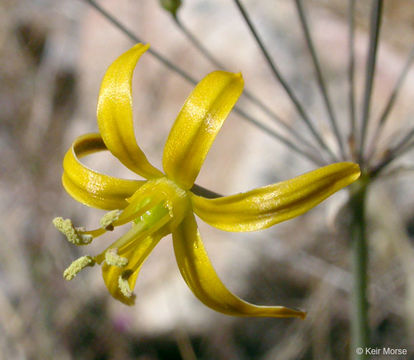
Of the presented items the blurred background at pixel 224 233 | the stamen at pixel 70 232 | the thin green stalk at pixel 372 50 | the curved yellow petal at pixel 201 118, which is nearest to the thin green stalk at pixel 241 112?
the thin green stalk at pixel 372 50

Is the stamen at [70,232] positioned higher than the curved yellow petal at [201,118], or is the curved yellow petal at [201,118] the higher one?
the curved yellow petal at [201,118]

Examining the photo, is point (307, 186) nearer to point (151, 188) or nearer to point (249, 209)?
point (249, 209)

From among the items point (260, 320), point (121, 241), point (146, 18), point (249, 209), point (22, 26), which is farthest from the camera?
point (22, 26)

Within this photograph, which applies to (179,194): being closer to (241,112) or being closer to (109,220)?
(109,220)

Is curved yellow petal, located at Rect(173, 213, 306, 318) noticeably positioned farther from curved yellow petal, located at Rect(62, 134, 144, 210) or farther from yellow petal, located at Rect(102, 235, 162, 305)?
curved yellow petal, located at Rect(62, 134, 144, 210)

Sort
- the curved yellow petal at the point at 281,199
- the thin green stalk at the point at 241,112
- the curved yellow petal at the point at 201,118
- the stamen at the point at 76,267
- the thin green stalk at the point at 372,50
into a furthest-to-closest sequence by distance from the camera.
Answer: the thin green stalk at the point at 241,112, the thin green stalk at the point at 372,50, the stamen at the point at 76,267, the curved yellow petal at the point at 201,118, the curved yellow petal at the point at 281,199

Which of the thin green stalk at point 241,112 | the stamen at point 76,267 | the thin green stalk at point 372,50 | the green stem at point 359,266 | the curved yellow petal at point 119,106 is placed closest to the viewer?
the curved yellow petal at point 119,106

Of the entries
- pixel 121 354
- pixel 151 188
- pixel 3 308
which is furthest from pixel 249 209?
pixel 3 308

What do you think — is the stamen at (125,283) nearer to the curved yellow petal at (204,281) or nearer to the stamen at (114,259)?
the stamen at (114,259)

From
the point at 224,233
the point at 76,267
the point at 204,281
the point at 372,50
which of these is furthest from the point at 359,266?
the point at 224,233
